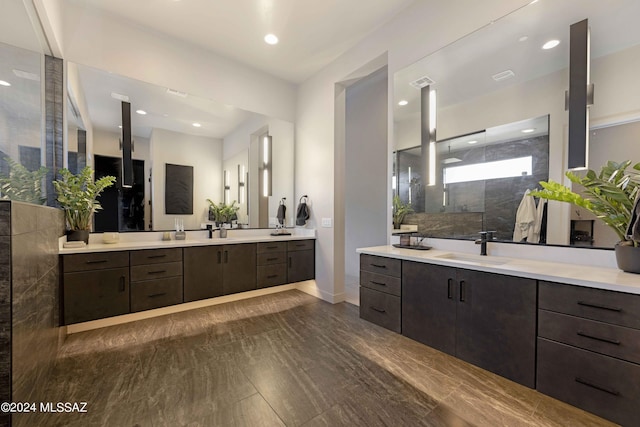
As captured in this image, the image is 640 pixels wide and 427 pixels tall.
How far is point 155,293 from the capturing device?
268 centimetres

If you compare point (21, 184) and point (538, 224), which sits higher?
point (21, 184)

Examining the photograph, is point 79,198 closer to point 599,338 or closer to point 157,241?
point 157,241

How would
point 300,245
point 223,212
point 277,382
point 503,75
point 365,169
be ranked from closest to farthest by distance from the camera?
1. point 277,382
2. point 503,75
3. point 223,212
4. point 300,245
5. point 365,169

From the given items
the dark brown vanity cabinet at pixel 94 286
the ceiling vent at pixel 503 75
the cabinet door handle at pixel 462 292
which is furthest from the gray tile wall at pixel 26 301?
the ceiling vent at pixel 503 75

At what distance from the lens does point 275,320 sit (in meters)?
2.90

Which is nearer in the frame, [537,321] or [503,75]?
[537,321]

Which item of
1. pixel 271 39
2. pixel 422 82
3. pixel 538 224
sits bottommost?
pixel 538 224

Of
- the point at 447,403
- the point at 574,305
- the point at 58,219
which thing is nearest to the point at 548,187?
the point at 574,305

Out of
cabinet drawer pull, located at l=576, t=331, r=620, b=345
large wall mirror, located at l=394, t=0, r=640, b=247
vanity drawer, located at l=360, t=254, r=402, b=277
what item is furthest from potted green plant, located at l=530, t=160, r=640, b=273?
vanity drawer, located at l=360, t=254, r=402, b=277

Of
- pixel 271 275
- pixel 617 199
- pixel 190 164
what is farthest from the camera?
pixel 271 275

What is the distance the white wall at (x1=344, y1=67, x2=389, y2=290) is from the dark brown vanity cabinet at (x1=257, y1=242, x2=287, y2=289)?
4.44 ft

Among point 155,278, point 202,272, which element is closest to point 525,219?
point 202,272

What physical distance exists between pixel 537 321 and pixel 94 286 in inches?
136

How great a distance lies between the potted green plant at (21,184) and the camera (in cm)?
145
